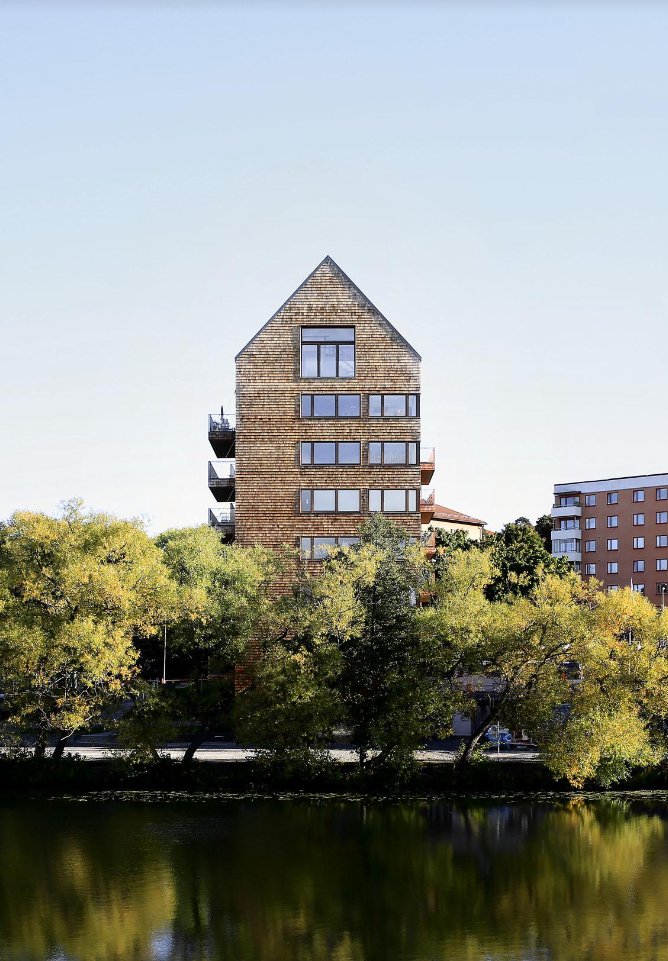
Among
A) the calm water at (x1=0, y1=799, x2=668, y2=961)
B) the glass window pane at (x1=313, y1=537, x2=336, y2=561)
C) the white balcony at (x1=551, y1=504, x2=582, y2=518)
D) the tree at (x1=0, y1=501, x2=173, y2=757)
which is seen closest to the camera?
the calm water at (x1=0, y1=799, x2=668, y2=961)

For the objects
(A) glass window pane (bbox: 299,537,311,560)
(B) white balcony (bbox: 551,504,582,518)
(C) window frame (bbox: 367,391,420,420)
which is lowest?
(A) glass window pane (bbox: 299,537,311,560)

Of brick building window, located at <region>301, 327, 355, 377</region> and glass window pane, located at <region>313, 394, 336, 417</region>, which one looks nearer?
glass window pane, located at <region>313, 394, 336, 417</region>

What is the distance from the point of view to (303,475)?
253 ft

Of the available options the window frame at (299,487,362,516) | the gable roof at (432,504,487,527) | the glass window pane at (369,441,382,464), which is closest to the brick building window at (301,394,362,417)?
the glass window pane at (369,441,382,464)

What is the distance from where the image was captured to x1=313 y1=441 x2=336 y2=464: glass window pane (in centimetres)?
7725

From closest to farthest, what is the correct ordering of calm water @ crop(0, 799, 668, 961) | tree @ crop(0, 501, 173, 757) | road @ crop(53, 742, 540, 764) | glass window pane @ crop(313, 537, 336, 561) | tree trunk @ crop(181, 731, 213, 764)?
calm water @ crop(0, 799, 668, 961)
tree @ crop(0, 501, 173, 757)
tree trunk @ crop(181, 731, 213, 764)
road @ crop(53, 742, 540, 764)
glass window pane @ crop(313, 537, 336, 561)

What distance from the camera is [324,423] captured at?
77250 millimetres

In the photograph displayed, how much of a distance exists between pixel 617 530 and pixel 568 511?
21.5ft

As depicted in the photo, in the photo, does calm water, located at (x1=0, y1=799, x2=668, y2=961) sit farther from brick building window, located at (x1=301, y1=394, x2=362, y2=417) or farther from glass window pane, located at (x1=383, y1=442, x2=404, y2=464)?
brick building window, located at (x1=301, y1=394, x2=362, y2=417)

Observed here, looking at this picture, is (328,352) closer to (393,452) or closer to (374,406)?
(374,406)

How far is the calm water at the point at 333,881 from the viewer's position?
34.5 m

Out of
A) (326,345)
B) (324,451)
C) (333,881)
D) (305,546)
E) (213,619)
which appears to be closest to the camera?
(333,881)

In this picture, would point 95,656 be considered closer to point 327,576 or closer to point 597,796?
point 327,576

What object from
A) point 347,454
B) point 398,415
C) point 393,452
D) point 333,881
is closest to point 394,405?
point 398,415
